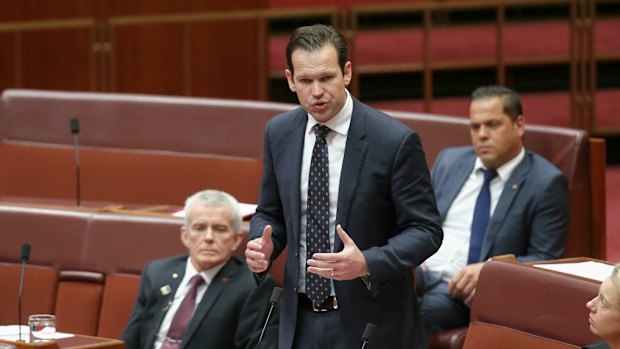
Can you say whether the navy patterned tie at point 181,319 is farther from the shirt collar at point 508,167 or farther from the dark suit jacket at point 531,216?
the shirt collar at point 508,167

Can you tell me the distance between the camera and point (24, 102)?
15.7ft

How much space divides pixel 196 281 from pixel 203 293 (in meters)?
0.04

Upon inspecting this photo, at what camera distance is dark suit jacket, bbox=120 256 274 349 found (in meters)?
3.27

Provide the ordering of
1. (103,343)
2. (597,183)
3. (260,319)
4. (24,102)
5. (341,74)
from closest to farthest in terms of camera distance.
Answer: (341,74), (103,343), (260,319), (597,183), (24,102)

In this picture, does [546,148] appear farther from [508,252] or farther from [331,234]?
[331,234]

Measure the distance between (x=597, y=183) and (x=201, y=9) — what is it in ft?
8.85

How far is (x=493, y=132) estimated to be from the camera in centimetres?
379

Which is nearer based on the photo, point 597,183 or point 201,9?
point 597,183

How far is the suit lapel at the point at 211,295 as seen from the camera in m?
3.28

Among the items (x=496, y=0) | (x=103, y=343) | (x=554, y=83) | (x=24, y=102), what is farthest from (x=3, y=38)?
(x=103, y=343)

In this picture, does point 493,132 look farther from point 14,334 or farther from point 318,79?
point 14,334

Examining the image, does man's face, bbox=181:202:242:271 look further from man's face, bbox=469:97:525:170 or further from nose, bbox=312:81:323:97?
nose, bbox=312:81:323:97

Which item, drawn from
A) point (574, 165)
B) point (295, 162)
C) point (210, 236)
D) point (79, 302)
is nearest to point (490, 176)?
point (574, 165)

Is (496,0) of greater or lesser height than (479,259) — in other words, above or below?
above
